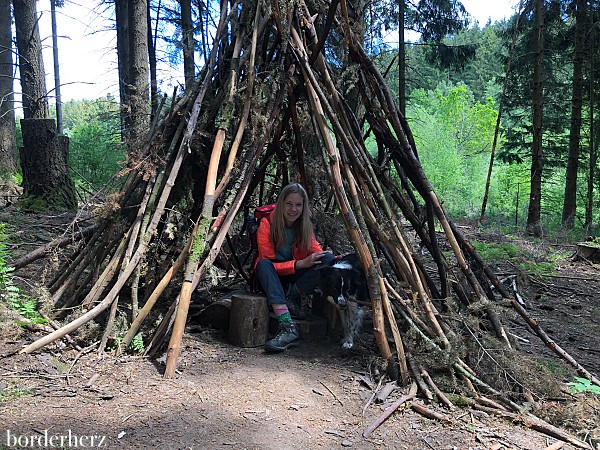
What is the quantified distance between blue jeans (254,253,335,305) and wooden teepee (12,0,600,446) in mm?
396

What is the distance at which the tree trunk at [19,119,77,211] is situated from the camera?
6.53 metres

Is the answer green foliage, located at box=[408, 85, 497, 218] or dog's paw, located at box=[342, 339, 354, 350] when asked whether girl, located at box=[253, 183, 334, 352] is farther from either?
green foliage, located at box=[408, 85, 497, 218]

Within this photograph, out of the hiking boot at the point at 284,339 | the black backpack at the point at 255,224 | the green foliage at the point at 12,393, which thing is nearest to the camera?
the green foliage at the point at 12,393

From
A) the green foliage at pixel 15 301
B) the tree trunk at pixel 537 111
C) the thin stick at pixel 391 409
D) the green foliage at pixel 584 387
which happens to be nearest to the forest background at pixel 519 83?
the tree trunk at pixel 537 111

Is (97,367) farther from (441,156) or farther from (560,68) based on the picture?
(441,156)

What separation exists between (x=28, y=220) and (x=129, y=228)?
3.13 metres

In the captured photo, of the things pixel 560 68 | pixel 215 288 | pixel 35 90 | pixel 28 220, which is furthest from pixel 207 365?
pixel 560 68

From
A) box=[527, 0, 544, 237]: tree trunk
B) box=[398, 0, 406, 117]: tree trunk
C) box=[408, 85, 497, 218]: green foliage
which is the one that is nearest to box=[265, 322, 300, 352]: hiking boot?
box=[398, 0, 406, 117]: tree trunk

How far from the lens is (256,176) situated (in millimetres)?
4719

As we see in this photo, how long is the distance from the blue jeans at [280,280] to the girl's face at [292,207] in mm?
407

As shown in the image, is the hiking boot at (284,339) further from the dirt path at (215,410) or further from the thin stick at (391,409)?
the thin stick at (391,409)

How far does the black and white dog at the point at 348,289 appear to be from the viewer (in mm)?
3748
